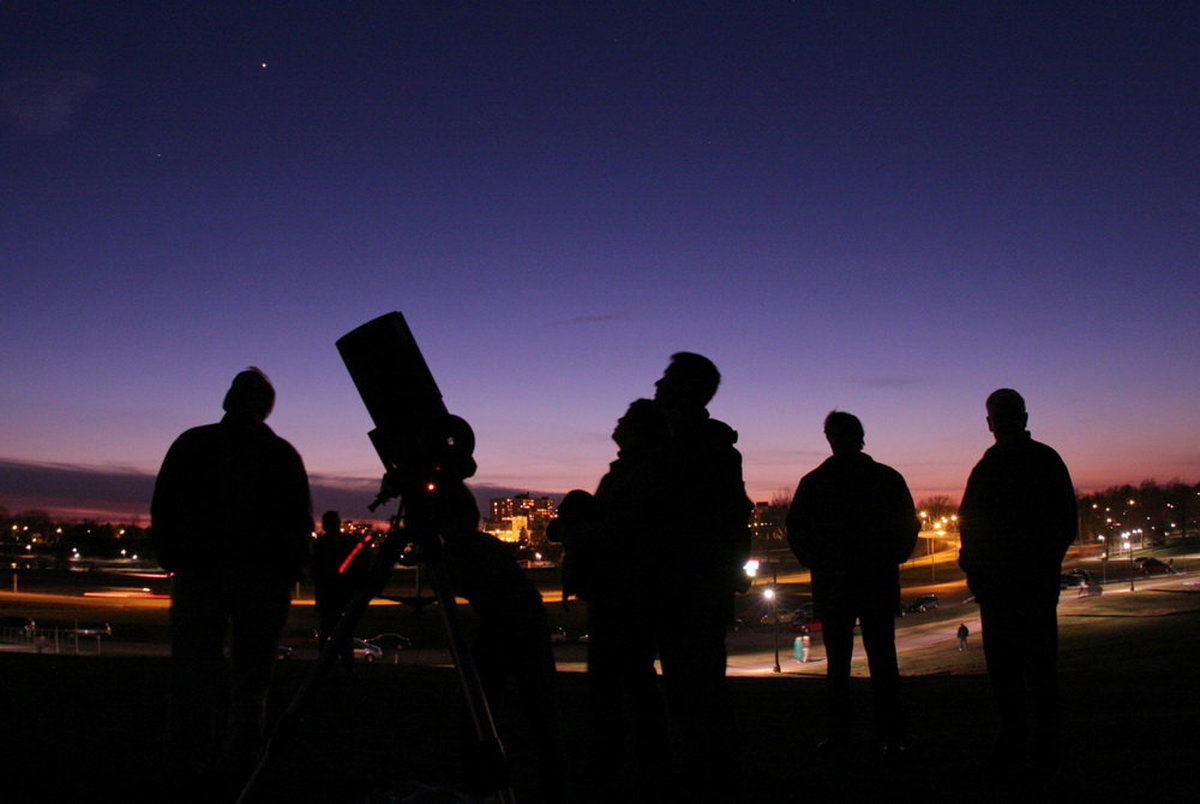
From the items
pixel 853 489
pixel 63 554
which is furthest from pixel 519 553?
pixel 63 554

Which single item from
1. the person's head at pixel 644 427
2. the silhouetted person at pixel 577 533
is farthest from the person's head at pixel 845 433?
the silhouetted person at pixel 577 533

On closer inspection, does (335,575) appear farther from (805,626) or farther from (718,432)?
(805,626)

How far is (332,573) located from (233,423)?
1278 millimetres

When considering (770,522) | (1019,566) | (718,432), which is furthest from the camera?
(770,522)

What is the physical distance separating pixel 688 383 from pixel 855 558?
7.20 feet

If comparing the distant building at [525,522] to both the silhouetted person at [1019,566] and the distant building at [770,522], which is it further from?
the distant building at [770,522]

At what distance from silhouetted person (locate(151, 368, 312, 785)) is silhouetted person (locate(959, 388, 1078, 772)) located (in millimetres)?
3579

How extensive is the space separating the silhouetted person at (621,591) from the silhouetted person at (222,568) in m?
1.44

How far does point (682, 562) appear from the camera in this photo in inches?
126

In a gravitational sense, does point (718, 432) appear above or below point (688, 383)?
below

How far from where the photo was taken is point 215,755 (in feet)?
12.5

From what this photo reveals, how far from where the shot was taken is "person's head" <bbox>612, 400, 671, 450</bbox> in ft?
13.2

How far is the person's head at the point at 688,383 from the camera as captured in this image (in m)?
3.43

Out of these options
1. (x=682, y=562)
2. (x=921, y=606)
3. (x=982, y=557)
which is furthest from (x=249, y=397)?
(x=921, y=606)
